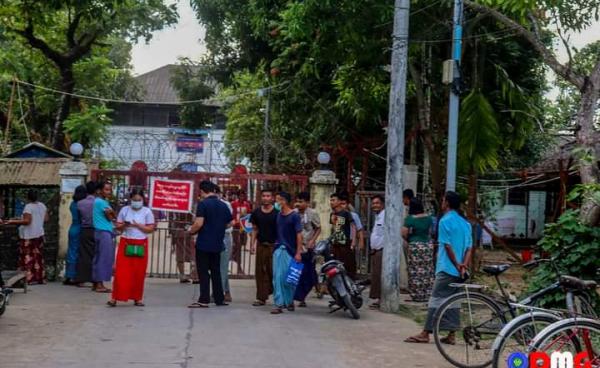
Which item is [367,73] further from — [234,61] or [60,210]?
[234,61]

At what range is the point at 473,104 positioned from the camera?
13.5 meters

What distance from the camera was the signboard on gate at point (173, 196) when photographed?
14586mm

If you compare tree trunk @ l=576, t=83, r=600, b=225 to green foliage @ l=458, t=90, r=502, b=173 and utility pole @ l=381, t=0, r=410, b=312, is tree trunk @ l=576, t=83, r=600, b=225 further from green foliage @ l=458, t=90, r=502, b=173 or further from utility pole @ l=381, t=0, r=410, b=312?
green foliage @ l=458, t=90, r=502, b=173

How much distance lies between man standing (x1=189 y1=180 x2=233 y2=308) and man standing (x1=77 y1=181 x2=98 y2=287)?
265 cm

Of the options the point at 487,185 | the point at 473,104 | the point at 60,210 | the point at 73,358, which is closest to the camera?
the point at 73,358

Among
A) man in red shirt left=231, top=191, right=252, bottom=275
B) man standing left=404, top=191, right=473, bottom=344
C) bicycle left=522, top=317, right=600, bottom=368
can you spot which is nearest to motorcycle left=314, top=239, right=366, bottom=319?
man standing left=404, top=191, right=473, bottom=344

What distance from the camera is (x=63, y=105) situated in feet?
82.5

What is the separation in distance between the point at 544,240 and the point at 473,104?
3.60 m

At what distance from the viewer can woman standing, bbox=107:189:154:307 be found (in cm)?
1152

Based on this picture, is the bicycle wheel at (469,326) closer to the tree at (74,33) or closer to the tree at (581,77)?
the tree at (581,77)

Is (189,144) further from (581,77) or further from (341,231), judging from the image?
(581,77)

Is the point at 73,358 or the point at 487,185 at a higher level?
the point at 487,185

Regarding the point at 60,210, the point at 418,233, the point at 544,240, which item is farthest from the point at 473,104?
the point at 60,210

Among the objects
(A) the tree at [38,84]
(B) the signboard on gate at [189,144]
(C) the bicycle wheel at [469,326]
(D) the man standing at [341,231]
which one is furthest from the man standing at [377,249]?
(B) the signboard on gate at [189,144]
